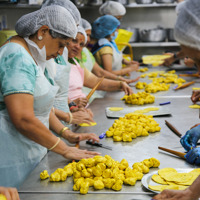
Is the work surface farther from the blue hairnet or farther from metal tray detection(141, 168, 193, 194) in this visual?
the blue hairnet

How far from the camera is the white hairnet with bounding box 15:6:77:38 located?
5.83 ft

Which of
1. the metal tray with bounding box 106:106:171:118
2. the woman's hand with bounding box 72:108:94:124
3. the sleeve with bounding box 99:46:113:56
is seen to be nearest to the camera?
the woman's hand with bounding box 72:108:94:124

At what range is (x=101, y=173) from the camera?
1474mm

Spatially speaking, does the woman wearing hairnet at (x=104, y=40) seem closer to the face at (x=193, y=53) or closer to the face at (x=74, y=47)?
the face at (x=74, y=47)

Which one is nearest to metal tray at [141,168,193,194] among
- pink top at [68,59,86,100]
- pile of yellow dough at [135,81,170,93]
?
pink top at [68,59,86,100]

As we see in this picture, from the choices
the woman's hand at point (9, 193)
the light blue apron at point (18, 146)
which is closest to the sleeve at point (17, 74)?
the light blue apron at point (18, 146)

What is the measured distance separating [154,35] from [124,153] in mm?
4991

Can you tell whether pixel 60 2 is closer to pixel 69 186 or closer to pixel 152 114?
pixel 152 114

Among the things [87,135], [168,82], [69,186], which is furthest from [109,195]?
[168,82]

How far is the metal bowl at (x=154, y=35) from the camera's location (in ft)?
21.0

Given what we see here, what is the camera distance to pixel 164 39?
6535 millimetres

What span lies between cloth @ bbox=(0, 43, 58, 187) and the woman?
98 cm

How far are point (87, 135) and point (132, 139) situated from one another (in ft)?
1.02

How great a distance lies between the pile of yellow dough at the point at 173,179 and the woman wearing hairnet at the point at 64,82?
38.9 inches
